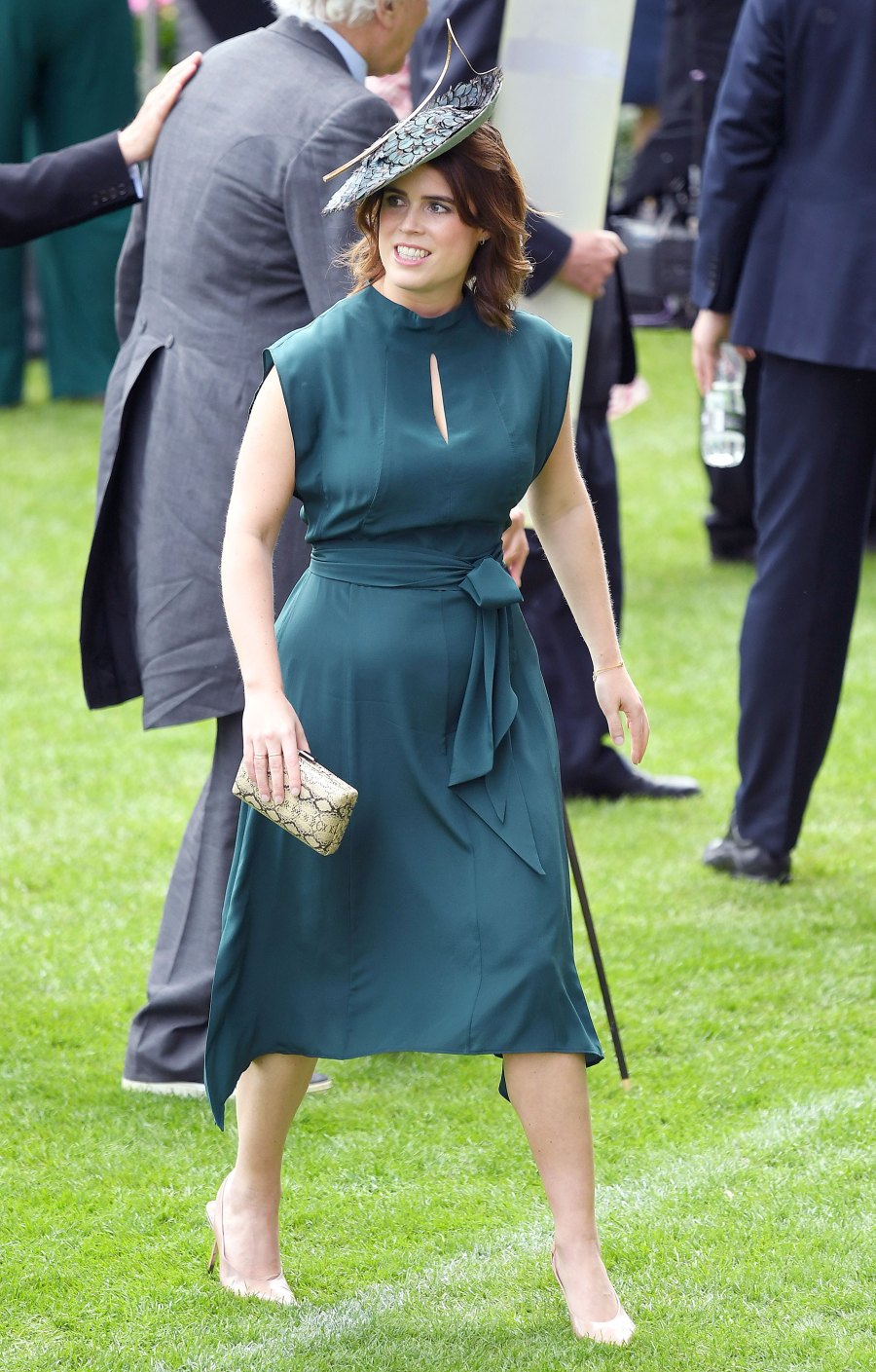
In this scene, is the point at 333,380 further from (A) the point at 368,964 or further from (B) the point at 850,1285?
(B) the point at 850,1285

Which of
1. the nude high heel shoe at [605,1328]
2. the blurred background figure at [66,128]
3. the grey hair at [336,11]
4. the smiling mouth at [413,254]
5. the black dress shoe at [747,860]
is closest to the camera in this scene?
the smiling mouth at [413,254]

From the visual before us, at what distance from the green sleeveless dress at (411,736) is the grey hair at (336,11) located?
89cm

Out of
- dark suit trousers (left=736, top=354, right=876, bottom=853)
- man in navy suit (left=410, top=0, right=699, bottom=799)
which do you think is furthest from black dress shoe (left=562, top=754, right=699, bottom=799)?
dark suit trousers (left=736, top=354, right=876, bottom=853)

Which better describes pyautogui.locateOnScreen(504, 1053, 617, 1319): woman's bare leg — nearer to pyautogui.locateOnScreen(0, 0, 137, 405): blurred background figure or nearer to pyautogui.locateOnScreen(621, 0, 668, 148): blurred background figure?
pyautogui.locateOnScreen(0, 0, 137, 405): blurred background figure

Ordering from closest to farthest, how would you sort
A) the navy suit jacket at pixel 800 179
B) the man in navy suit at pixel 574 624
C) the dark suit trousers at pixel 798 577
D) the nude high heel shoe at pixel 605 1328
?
1. the nude high heel shoe at pixel 605 1328
2. the navy suit jacket at pixel 800 179
3. the dark suit trousers at pixel 798 577
4. the man in navy suit at pixel 574 624

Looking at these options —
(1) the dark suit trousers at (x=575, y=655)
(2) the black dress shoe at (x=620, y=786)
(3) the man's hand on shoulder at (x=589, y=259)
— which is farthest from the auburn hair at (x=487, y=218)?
(2) the black dress shoe at (x=620, y=786)

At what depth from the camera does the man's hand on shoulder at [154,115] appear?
3.57 metres

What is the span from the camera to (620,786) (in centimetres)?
570

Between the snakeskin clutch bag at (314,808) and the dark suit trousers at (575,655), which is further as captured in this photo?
the dark suit trousers at (575,655)

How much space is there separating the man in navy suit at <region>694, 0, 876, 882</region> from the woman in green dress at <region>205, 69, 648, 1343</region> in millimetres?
1860

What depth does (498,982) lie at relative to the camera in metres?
2.75

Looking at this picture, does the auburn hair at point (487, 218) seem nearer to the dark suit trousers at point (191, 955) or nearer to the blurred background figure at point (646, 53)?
the dark suit trousers at point (191, 955)

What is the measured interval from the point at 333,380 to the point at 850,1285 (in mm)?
1578

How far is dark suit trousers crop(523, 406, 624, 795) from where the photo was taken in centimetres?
564
